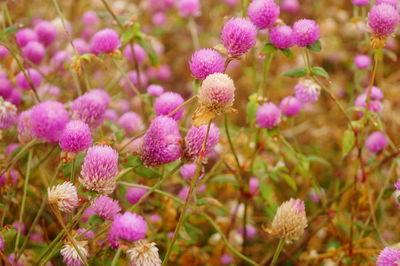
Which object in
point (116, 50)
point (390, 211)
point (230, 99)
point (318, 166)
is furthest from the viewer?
point (318, 166)

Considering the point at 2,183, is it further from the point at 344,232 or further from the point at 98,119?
the point at 344,232

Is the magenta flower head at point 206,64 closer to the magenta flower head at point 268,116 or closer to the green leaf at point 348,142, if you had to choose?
the magenta flower head at point 268,116

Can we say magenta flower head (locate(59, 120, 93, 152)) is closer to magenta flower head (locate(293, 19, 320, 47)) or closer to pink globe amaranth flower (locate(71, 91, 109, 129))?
pink globe amaranth flower (locate(71, 91, 109, 129))

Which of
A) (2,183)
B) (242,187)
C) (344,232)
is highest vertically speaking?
(2,183)

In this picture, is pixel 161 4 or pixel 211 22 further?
pixel 211 22

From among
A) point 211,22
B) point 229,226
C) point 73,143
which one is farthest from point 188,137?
point 211,22

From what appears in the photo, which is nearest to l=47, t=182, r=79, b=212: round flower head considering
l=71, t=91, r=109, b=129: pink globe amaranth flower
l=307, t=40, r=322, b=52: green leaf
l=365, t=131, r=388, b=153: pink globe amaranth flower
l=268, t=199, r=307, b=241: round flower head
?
l=71, t=91, r=109, b=129: pink globe amaranth flower

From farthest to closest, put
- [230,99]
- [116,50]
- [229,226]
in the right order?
[229,226], [116,50], [230,99]

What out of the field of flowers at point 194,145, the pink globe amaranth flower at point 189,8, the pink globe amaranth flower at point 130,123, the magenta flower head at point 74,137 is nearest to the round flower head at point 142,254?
the field of flowers at point 194,145
